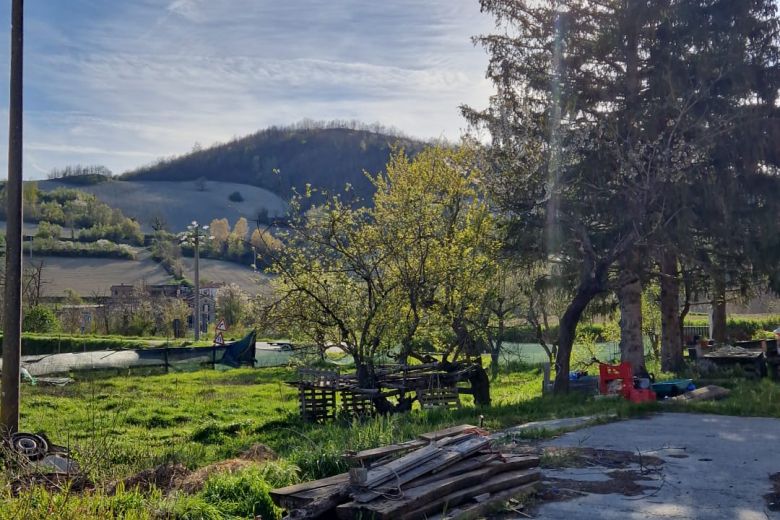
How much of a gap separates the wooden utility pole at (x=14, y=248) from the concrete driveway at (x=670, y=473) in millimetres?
7642

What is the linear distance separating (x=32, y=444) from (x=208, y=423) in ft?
19.5

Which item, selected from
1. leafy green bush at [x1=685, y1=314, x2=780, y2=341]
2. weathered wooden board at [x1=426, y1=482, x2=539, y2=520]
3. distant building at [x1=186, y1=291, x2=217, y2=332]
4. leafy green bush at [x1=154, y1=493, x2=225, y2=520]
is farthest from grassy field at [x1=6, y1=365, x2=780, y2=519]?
distant building at [x1=186, y1=291, x2=217, y2=332]

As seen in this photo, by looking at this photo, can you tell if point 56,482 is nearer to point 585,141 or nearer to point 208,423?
point 208,423

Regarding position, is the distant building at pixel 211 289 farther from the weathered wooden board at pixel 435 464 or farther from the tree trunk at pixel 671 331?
the weathered wooden board at pixel 435 464

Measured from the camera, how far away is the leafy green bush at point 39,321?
41.8 m

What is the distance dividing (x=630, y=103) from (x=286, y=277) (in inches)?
377

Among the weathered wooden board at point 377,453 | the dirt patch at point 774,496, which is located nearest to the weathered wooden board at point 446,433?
the weathered wooden board at point 377,453

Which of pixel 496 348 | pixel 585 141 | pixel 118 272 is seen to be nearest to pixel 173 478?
pixel 585 141

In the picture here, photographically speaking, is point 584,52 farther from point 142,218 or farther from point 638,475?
point 142,218

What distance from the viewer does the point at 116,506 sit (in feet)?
20.8

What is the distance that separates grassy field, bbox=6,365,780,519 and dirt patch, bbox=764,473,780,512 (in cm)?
415

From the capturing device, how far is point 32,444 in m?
10.5

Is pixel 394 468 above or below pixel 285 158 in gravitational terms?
below

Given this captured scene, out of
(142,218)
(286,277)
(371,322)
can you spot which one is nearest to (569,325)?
(371,322)
